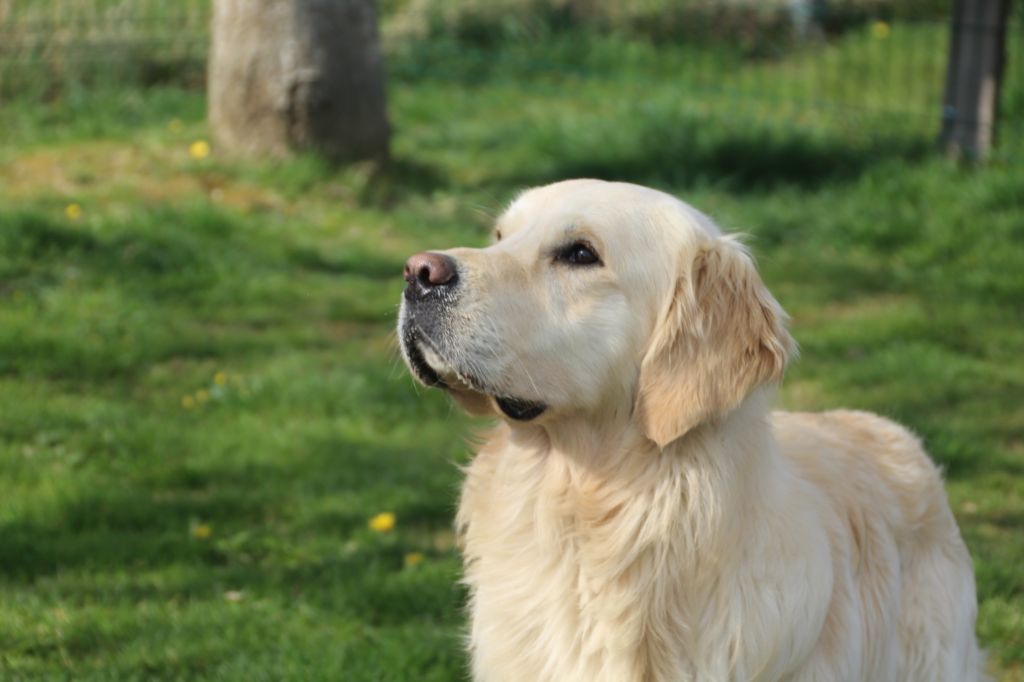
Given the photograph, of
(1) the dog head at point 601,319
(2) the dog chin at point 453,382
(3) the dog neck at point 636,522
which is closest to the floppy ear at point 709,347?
(1) the dog head at point 601,319

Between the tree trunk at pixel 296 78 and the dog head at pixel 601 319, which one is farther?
the tree trunk at pixel 296 78

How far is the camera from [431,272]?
114 inches

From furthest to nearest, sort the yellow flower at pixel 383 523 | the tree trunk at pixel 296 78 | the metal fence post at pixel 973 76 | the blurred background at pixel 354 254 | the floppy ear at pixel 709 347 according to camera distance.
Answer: the metal fence post at pixel 973 76
the tree trunk at pixel 296 78
the yellow flower at pixel 383 523
the blurred background at pixel 354 254
the floppy ear at pixel 709 347

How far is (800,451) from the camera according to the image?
335cm

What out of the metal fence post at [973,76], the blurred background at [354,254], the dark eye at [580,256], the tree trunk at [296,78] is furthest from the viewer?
the metal fence post at [973,76]

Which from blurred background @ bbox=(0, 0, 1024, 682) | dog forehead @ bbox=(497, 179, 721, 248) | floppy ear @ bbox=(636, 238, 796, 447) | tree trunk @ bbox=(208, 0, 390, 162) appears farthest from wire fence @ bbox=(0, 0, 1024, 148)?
floppy ear @ bbox=(636, 238, 796, 447)

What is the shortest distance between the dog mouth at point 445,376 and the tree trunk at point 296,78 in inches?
183

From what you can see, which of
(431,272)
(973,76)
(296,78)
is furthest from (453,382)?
(973,76)

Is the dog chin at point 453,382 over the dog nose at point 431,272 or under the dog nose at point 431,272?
under

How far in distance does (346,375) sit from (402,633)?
1918 millimetres

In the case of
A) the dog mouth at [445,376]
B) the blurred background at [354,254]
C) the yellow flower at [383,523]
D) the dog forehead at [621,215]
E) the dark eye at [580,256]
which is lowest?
the yellow flower at [383,523]

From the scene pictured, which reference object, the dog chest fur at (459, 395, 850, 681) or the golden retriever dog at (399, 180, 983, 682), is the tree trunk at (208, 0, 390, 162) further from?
the dog chest fur at (459, 395, 850, 681)

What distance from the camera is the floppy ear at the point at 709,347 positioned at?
2867 mm

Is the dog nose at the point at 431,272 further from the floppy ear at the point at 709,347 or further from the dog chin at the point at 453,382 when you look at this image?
the floppy ear at the point at 709,347
